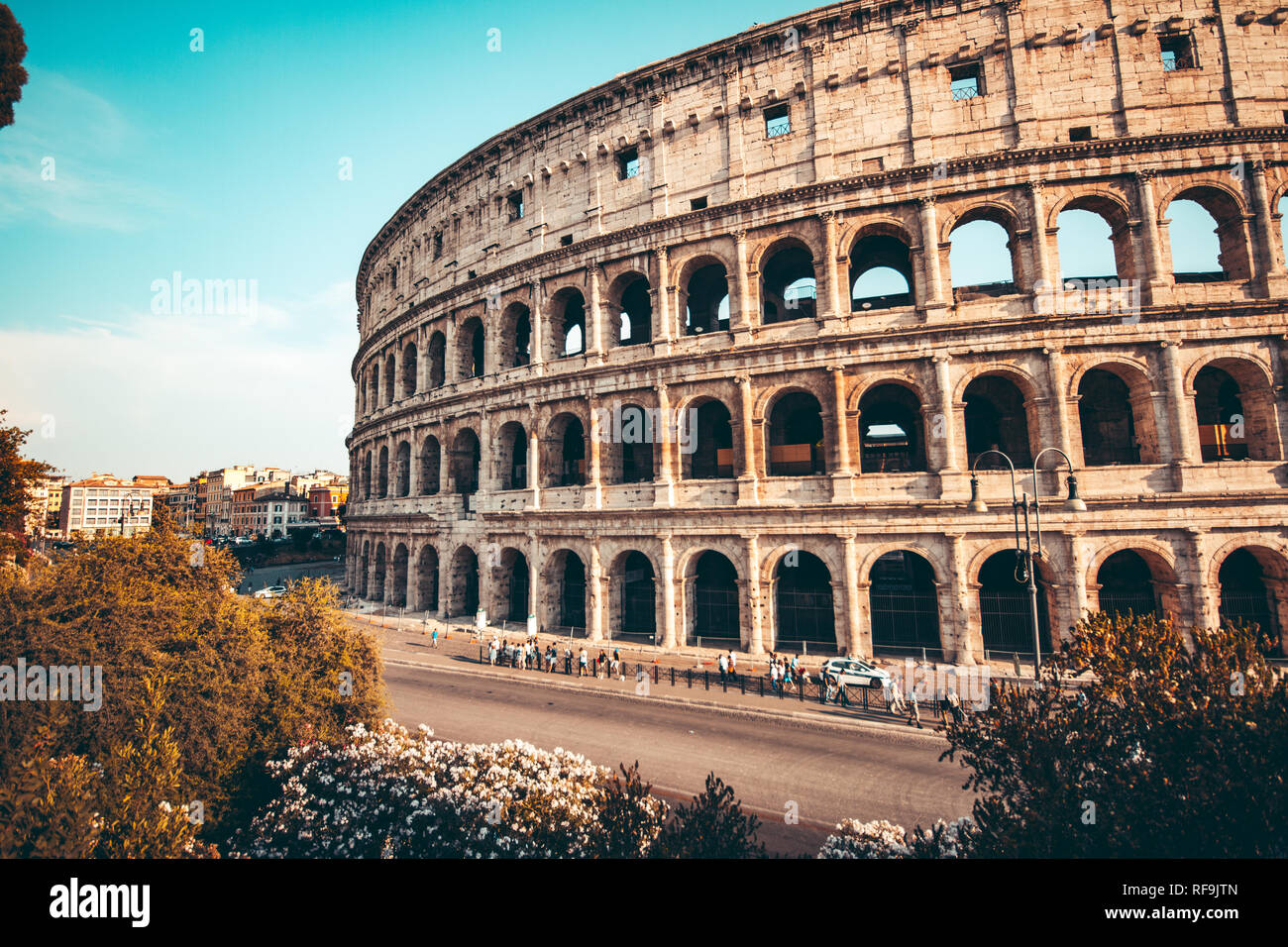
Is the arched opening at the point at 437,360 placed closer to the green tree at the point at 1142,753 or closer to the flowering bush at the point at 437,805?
the flowering bush at the point at 437,805

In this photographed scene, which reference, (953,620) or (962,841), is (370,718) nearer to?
(962,841)

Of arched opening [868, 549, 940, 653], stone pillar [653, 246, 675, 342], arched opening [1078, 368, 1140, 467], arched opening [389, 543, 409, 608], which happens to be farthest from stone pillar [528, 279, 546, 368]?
arched opening [1078, 368, 1140, 467]

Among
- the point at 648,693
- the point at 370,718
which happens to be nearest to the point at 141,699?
the point at 370,718

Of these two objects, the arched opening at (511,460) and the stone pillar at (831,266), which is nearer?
the stone pillar at (831,266)

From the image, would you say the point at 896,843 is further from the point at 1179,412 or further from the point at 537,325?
the point at 537,325

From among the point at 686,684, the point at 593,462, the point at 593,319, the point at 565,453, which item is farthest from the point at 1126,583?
the point at 565,453

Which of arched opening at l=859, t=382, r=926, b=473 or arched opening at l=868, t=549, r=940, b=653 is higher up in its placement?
arched opening at l=859, t=382, r=926, b=473

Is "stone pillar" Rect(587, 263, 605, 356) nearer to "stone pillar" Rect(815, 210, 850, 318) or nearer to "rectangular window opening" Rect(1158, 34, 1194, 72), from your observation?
"stone pillar" Rect(815, 210, 850, 318)

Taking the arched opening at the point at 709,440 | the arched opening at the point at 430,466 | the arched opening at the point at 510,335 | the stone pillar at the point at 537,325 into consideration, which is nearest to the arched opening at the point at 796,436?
the arched opening at the point at 709,440
